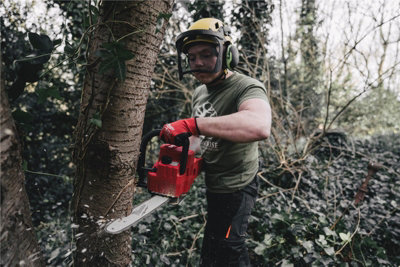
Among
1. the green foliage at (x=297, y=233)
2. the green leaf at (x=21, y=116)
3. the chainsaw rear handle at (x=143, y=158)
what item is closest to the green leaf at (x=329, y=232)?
the green foliage at (x=297, y=233)

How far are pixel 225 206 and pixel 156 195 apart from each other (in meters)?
0.67

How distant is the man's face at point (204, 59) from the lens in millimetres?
1709

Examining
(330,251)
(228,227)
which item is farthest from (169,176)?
(330,251)

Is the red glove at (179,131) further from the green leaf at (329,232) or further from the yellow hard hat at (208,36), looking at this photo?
the green leaf at (329,232)

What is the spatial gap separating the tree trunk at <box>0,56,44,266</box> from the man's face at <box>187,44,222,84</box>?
49.8 inches

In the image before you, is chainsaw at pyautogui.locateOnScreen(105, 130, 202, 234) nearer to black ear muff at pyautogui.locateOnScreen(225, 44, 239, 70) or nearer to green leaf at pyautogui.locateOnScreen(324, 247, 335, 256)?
black ear muff at pyautogui.locateOnScreen(225, 44, 239, 70)

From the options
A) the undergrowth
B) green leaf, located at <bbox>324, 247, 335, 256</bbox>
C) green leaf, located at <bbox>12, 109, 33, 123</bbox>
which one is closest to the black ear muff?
green leaf, located at <bbox>12, 109, 33, 123</bbox>

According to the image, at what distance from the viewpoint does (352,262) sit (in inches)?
88.7

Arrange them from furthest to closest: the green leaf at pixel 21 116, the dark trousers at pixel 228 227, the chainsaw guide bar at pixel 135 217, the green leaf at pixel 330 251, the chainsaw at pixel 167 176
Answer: the green leaf at pixel 330 251 < the dark trousers at pixel 228 227 < the chainsaw at pixel 167 176 < the chainsaw guide bar at pixel 135 217 < the green leaf at pixel 21 116

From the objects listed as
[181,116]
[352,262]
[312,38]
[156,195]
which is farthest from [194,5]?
[352,262]

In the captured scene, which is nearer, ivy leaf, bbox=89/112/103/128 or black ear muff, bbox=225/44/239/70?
ivy leaf, bbox=89/112/103/128

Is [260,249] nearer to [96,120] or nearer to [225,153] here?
[225,153]

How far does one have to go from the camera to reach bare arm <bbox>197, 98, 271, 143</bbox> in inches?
49.0

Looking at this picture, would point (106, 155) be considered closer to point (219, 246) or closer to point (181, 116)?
point (219, 246)
